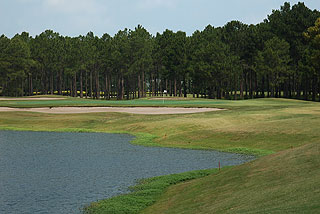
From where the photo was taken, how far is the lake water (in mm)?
22344

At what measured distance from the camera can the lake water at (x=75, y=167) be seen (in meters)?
22.3

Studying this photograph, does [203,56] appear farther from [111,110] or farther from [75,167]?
[75,167]

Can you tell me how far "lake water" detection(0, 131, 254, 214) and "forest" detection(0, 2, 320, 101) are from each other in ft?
279

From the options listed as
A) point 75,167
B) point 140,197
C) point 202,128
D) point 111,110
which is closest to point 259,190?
point 140,197

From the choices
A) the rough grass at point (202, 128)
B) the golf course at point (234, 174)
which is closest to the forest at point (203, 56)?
the rough grass at point (202, 128)

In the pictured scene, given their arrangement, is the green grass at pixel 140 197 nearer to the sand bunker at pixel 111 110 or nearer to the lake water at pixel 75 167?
the lake water at pixel 75 167

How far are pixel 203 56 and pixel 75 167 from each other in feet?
392

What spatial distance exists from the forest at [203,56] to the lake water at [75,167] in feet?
279

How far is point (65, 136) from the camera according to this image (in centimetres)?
5119

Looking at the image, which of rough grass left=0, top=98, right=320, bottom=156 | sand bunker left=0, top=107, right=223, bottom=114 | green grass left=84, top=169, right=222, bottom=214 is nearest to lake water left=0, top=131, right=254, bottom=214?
green grass left=84, top=169, right=222, bottom=214

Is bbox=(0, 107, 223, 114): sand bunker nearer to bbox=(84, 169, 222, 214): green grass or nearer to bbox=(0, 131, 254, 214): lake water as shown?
bbox=(0, 131, 254, 214): lake water

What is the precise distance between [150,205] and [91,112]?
2106 inches

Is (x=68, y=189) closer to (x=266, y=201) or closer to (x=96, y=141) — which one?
(x=266, y=201)

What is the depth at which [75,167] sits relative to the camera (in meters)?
31.3
